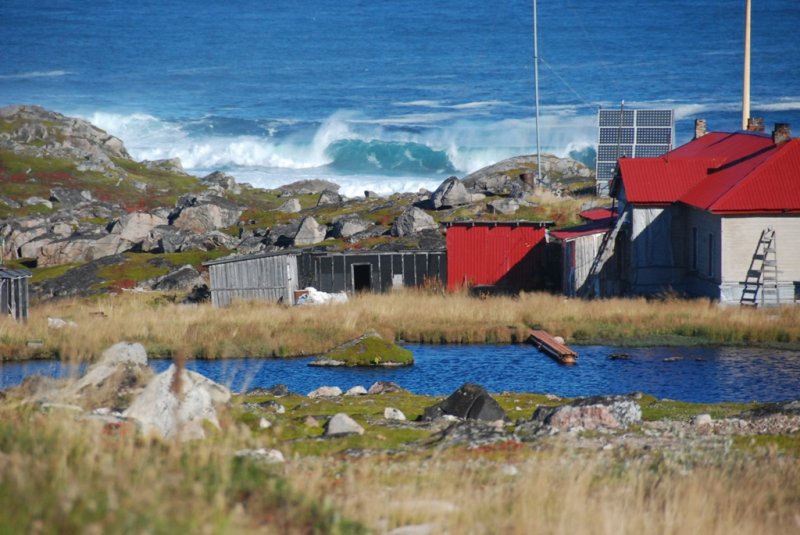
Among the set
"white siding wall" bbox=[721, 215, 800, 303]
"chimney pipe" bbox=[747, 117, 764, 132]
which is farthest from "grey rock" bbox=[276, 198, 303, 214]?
"white siding wall" bbox=[721, 215, 800, 303]

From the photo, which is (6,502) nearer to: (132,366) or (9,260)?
(132,366)

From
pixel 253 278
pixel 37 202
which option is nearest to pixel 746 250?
pixel 253 278

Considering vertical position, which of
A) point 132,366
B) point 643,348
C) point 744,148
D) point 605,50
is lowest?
point 643,348

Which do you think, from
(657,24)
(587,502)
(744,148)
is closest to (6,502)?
(587,502)

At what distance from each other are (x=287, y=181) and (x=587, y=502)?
3974 inches

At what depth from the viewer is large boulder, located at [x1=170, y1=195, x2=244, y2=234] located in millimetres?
62062

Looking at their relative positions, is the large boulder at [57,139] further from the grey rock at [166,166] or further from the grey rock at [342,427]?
the grey rock at [342,427]

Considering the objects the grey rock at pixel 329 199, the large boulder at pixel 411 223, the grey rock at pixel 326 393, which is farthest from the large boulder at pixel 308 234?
the grey rock at pixel 326 393

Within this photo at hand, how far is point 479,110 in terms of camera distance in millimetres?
132250

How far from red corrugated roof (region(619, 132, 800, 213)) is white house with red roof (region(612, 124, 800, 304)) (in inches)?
1.3

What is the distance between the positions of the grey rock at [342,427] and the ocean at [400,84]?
8352cm

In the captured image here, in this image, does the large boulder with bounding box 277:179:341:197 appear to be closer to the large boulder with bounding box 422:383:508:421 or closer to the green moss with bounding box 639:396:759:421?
the green moss with bounding box 639:396:759:421

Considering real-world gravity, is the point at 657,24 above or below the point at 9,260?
above

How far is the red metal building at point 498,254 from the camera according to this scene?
44688 mm
